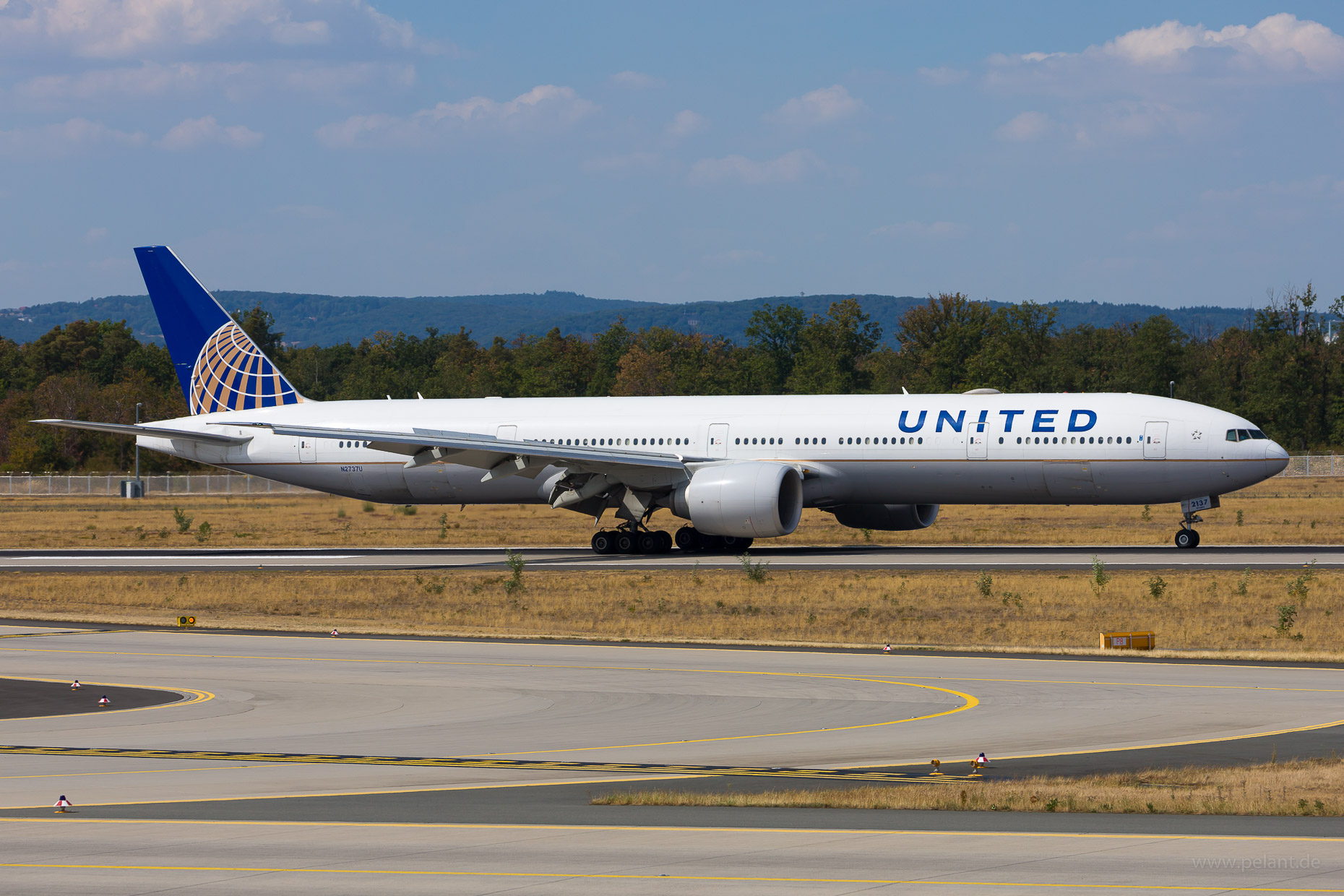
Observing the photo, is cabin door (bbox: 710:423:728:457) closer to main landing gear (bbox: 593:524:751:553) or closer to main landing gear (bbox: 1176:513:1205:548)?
main landing gear (bbox: 593:524:751:553)

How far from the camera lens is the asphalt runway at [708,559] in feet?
121

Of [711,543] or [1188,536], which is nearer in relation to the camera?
[1188,536]

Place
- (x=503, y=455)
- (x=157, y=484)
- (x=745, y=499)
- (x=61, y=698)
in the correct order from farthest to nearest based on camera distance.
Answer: (x=157, y=484) → (x=503, y=455) → (x=745, y=499) → (x=61, y=698)

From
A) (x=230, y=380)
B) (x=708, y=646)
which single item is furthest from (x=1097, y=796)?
(x=230, y=380)

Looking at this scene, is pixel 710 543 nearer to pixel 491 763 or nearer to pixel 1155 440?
pixel 1155 440

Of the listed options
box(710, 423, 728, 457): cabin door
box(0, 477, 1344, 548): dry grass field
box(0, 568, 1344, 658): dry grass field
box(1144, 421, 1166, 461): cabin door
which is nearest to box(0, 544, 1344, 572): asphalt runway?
box(0, 568, 1344, 658): dry grass field

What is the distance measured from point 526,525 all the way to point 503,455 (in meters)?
19.9

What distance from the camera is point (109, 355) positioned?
17250 centimetres

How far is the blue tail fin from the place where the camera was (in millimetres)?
51094

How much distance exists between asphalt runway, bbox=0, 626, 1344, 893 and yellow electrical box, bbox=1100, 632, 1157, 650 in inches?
62.3

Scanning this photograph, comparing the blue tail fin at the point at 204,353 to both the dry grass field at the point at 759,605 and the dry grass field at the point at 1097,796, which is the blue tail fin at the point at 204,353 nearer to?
the dry grass field at the point at 759,605

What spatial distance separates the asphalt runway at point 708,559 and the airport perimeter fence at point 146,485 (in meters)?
55.9

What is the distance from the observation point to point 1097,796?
12344mm

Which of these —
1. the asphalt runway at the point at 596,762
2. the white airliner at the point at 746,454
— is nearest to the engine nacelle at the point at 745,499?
the white airliner at the point at 746,454
